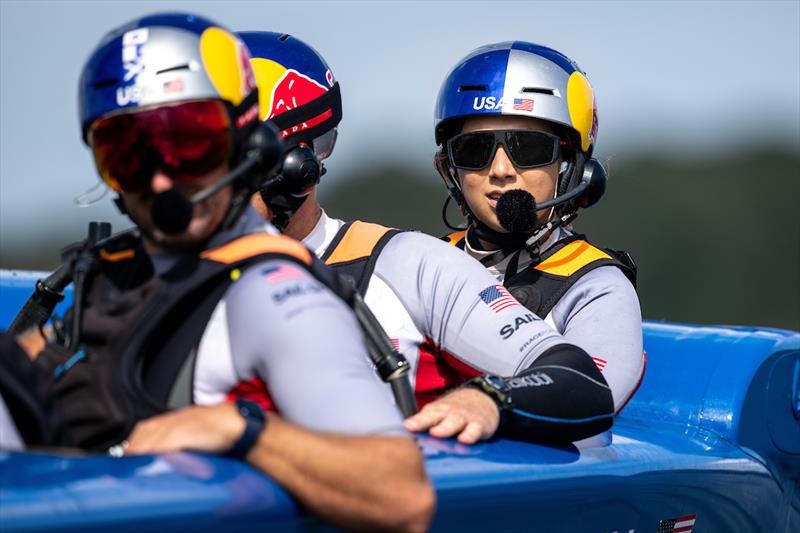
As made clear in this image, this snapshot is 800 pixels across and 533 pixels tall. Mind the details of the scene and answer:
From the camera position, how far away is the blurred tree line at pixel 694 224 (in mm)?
15117

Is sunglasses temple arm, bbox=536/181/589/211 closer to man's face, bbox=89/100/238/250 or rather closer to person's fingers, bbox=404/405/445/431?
person's fingers, bbox=404/405/445/431

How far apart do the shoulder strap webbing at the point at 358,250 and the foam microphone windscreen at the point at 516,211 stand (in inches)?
26.1

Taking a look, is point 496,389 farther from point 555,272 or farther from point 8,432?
point 555,272

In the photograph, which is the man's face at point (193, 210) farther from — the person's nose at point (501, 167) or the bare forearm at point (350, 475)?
the person's nose at point (501, 167)

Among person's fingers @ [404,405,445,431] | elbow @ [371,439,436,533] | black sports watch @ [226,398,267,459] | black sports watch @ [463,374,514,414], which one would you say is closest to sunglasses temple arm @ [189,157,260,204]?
black sports watch @ [226,398,267,459]

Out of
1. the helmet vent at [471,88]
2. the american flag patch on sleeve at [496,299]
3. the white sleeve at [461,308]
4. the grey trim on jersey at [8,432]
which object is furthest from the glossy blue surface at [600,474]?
the helmet vent at [471,88]

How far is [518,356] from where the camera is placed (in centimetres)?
299

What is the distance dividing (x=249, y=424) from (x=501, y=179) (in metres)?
2.27

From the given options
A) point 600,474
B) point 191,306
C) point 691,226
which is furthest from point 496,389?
point 691,226

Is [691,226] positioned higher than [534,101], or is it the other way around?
[534,101]

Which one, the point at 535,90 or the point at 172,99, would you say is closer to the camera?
the point at 172,99

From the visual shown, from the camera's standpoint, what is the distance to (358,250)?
338 cm

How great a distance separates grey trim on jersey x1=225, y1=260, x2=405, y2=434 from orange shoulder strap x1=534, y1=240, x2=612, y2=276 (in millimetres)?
1953

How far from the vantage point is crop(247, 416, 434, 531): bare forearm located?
194cm
